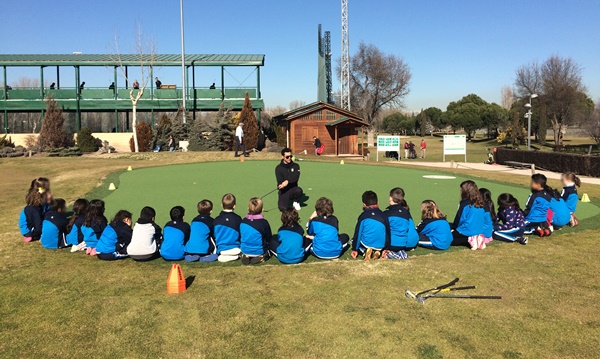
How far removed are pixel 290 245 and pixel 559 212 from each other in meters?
6.08

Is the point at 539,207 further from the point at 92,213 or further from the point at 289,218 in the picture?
the point at 92,213

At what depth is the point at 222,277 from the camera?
6316 mm

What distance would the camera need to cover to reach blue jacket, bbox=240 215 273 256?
6938 mm

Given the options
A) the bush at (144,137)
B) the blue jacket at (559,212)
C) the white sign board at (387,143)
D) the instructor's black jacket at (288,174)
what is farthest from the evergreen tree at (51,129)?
the blue jacket at (559,212)

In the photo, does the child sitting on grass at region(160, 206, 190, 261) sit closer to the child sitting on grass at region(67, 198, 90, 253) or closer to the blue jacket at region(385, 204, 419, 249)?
the child sitting on grass at region(67, 198, 90, 253)

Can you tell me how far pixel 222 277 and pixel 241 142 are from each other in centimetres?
1925

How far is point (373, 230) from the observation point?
7.09m

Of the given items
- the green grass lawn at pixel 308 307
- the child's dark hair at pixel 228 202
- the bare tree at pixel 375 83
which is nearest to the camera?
the green grass lawn at pixel 308 307

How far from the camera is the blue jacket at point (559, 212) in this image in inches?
355

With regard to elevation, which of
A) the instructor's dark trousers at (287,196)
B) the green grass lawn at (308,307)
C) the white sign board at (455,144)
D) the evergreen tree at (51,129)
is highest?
the evergreen tree at (51,129)

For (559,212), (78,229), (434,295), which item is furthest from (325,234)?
(559,212)

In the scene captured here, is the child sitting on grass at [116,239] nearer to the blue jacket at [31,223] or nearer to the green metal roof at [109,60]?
the blue jacket at [31,223]

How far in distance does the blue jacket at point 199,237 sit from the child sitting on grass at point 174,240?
0.13 metres

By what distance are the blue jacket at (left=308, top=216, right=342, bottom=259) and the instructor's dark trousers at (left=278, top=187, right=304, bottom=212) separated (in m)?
3.65
